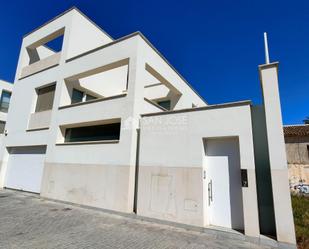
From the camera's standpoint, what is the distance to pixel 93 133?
969 centimetres

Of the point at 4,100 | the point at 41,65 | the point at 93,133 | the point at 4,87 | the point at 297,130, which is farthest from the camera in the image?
the point at 4,100

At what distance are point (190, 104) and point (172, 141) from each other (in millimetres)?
7669

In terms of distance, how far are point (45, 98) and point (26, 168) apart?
14.6 feet

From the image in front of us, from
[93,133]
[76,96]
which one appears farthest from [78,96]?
[93,133]

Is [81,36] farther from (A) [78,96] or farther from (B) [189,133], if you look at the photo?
(B) [189,133]

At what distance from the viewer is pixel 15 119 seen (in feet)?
42.2

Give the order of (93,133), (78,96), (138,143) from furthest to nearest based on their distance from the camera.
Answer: (78,96)
(93,133)
(138,143)

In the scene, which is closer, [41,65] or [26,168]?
[26,168]

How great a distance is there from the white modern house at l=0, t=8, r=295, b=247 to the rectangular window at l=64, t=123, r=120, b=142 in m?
0.06

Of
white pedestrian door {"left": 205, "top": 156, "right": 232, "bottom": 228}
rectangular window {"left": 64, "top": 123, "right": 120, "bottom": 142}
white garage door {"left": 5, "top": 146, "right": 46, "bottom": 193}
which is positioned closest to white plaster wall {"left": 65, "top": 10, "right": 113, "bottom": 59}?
rectangular window {"left": 64, "top": 123, "right": 120, "bottom": 142}

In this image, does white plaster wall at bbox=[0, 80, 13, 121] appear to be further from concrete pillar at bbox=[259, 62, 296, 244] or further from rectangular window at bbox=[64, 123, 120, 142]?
concrete pillar at bbox=[259, 62, 296, 244]

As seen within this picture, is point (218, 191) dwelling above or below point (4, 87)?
below

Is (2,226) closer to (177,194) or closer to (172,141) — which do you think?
(177,194)

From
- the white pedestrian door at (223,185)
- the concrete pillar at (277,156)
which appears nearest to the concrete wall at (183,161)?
the white pedestrian door at (223,185)
